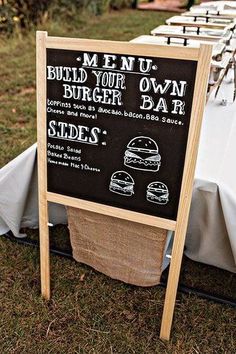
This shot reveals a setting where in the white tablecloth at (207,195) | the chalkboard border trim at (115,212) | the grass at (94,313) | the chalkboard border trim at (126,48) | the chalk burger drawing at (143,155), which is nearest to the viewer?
the chalkboard border trim at (126,48)

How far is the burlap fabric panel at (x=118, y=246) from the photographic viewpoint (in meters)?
1.88

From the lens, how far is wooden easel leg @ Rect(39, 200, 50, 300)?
75.0 inches

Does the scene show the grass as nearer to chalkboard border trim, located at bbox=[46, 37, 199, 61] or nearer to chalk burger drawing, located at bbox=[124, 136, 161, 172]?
chalk burger drawing, located at bbox=[124, 136, 161, 172]

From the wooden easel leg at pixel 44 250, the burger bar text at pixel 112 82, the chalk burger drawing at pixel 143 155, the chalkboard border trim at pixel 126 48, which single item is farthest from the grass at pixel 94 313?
the chalkboard border trim at pixel 126 48

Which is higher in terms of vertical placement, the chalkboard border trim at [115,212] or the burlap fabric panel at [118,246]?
the chalkboard border trim at [115,212]

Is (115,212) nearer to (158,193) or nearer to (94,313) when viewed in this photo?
(158,193)

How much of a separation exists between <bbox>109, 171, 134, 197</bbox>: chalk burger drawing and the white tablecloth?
0.98 feet

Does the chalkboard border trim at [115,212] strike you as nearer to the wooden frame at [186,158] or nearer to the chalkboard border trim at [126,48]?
the wooden frame at [186,158]

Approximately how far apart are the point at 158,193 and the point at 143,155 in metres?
0.17

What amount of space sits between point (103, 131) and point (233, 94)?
133 centimetres

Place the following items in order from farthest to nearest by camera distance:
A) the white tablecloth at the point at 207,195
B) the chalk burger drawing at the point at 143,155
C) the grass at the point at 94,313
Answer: the grass at the point at 94,313 → the white tablecloth at the point at 207,195 → the chalk burger drawing at the point at 143,155

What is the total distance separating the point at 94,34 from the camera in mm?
7930

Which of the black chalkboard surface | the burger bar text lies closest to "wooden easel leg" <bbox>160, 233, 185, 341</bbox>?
the black chalkboard surface

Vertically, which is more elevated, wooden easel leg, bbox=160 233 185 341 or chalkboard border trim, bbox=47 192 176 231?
Answer: chalkboard border trim, bbox=47 192 176 231
